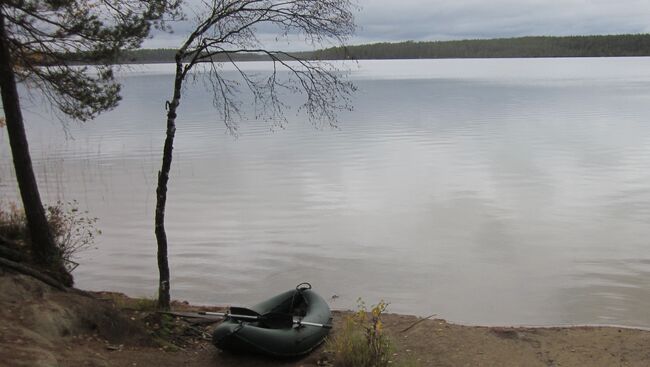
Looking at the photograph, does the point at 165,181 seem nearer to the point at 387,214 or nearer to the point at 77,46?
the point at 77,46

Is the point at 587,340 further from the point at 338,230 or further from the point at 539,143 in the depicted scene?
the point at 539,143

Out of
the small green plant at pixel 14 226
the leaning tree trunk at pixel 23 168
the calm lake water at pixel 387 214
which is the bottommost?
the calm lake water at pixel 387 214

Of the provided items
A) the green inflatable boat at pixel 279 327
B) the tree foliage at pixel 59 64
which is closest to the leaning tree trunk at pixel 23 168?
the tree foliage at pixel 59 64

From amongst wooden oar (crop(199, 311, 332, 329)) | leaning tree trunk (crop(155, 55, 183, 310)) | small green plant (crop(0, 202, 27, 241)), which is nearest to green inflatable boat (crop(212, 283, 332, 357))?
wooden oar (crop(199, 311, 332, 329))

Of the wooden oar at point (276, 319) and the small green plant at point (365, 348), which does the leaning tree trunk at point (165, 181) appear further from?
the small green plant at point (365, 348)

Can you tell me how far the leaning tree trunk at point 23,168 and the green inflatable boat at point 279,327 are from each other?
116 inches

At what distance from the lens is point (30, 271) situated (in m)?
7.18

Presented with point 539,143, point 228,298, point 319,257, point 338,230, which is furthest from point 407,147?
point 228,298

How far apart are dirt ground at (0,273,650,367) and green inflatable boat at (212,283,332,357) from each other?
0.16 m

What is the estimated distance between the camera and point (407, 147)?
2639 centimetres

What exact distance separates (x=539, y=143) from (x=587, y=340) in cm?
2000

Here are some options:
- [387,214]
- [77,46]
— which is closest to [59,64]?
[77,46]

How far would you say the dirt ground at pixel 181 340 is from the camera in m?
5.91

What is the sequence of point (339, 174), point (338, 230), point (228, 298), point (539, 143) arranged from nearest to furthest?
point (228, 298) < point (338, 230) < point (339, 174) < point (539, 143)
